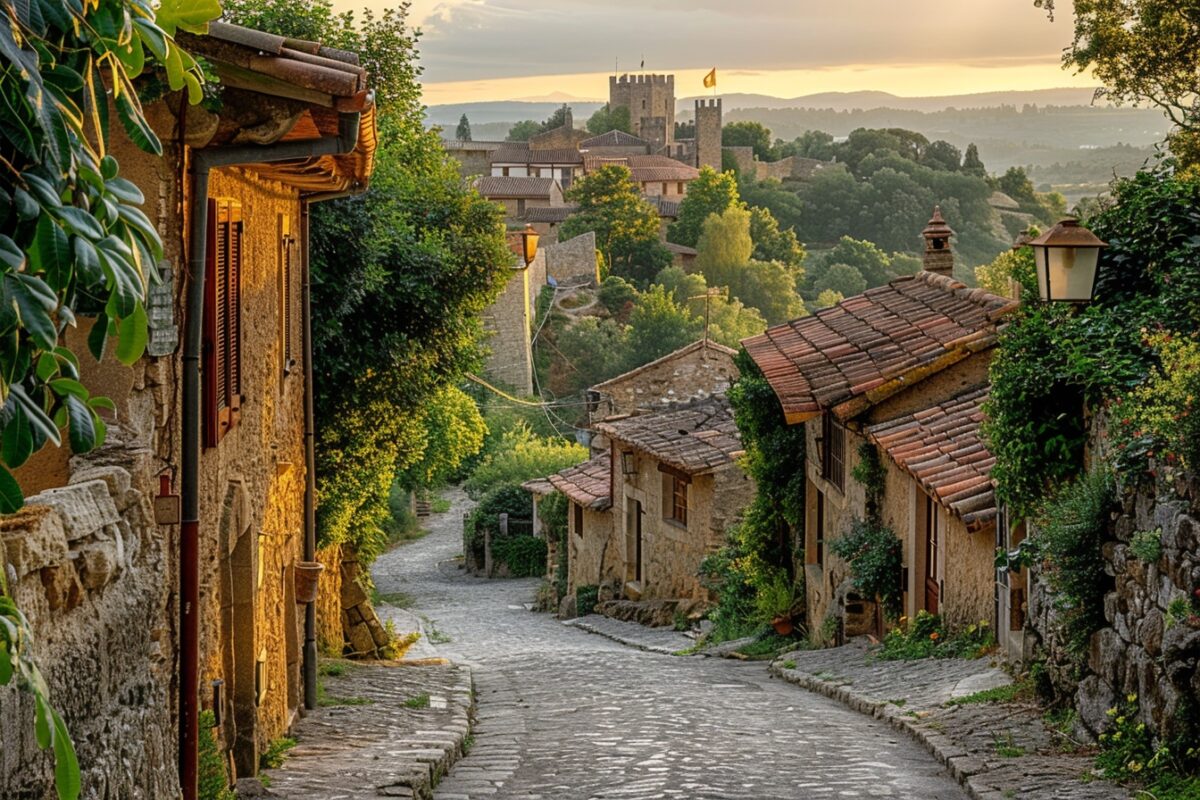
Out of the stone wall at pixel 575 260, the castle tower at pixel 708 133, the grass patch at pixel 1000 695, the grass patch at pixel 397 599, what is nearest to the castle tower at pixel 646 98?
the castle tower at pixel 708 133

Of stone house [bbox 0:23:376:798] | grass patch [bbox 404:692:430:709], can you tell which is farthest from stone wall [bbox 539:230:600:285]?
stone house [bbox 0:23:376:798]

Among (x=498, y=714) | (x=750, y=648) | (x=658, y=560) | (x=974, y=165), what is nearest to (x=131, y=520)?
(x=498, y=714)

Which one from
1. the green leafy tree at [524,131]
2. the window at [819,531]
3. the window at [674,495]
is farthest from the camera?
the green leafy tree at [524,131]

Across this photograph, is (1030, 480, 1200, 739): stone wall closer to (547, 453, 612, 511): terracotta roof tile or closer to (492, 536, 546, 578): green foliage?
(547, 453, 612, 511): terracotta roof tile

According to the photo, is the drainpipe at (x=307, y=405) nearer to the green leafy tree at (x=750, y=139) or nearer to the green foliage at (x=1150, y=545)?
the green foliage at (x=1150, y=545)

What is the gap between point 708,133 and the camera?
130 m

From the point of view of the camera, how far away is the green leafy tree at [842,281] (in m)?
92.6

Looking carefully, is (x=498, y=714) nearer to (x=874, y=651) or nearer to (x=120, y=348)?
(x=874, y=651)

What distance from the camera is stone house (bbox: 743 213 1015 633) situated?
13.3 metres

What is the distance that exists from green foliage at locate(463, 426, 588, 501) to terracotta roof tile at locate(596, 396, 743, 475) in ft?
55.4

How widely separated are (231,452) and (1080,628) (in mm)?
5012

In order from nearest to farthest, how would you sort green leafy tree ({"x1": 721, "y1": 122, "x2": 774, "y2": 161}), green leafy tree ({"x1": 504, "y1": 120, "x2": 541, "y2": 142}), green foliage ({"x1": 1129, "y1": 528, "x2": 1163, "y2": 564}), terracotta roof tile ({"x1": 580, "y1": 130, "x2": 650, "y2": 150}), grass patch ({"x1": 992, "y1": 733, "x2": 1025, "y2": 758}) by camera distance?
green foliage ({"x1": 1129, "y1": 528, "x2": 1163, "y2": 564}) < grass patch ({"x1": 992, "y1": 733, "x2": 1025, "y2": 758}) < terracotta roof tile ({"x1": 580, "y1": 130, "x2": 650, "y2": 150}) < green leafy tree ({"x1": 721, "y1": 122, "x2": 774, "y2": 161}) < green leafy tree ({"x1": 504, "y1": 120, "x2": 541, "y2": 142})

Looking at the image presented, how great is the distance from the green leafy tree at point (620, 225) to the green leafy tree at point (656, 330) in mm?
13580

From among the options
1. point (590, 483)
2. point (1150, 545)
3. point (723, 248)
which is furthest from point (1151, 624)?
point (723, 248)
